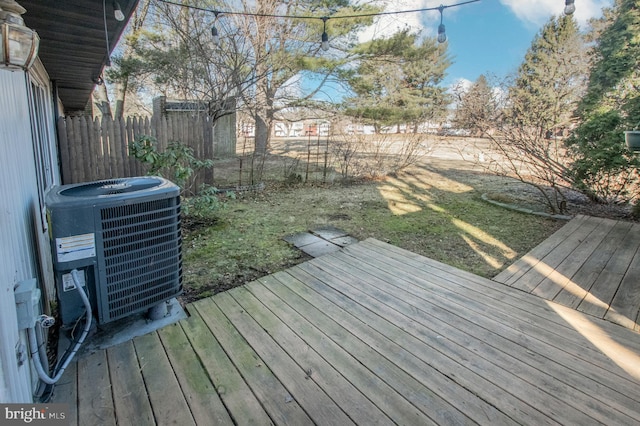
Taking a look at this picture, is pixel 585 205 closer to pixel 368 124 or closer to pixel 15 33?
pixel 368 124

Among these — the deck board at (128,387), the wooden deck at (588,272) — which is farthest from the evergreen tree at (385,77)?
the deck board at (128,387)

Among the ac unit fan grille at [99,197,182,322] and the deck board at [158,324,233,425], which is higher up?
the ac unit fan grille at [99,197,182,322]

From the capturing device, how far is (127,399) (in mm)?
1508

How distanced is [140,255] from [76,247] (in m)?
0.32

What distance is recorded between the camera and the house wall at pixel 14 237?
1.06 meters

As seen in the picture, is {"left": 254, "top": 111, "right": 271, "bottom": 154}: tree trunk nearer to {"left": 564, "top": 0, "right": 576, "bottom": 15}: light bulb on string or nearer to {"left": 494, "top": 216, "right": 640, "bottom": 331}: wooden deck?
{"left": 564, "top": 0, "right": 576, "bottom": 15}: light bulb on string

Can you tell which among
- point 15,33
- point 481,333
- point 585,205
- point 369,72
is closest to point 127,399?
point 15,33

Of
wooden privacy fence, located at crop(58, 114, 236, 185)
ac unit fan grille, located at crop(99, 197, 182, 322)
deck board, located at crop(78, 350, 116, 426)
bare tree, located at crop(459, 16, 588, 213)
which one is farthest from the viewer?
bare tree, located at crop(459, 16, 588, 213)

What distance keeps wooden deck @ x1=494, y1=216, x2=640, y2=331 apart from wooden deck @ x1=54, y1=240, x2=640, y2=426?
→ 0.73 ft

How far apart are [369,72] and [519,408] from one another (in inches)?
415

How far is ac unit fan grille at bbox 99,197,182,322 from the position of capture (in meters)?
1.77

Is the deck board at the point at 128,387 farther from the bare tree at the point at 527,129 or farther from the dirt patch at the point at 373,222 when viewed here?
the bare tree at the point at 527,129

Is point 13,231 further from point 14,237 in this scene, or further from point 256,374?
point 256,374

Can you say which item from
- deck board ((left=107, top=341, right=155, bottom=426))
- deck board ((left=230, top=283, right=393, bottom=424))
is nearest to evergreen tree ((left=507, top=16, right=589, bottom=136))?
deck board ((left=230, top=283, right=393, bottom=424))
